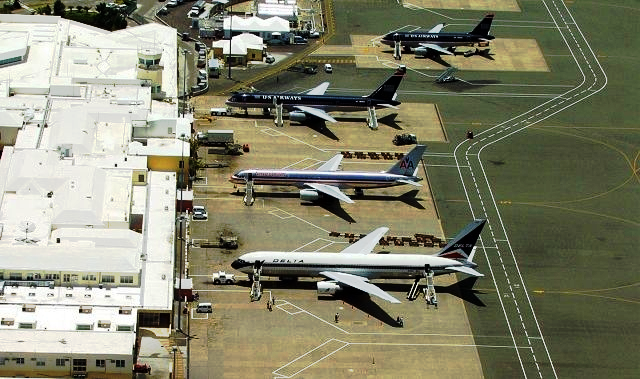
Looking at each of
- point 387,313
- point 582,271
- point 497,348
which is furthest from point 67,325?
point 582,271

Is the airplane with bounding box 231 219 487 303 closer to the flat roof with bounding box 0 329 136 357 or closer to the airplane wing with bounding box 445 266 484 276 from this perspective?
the airplane wing with bounding box 445 266 484 276

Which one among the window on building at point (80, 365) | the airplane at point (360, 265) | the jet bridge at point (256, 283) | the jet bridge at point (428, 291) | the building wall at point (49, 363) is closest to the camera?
the building wall at point (49, 363)

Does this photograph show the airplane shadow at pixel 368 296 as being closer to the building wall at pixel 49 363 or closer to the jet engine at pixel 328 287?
the jet engine at pixel 328 287

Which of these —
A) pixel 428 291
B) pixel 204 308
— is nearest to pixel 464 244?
pixel 428 291

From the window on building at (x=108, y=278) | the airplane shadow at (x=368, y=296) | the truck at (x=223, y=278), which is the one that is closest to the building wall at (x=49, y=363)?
the window on building at (x=108, y=278)

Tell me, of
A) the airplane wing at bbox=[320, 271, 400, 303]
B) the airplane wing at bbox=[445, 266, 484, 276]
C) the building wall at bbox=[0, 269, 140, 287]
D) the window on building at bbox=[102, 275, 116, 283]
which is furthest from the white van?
the airplane wing at bbox=[445, 266, 484, 276]

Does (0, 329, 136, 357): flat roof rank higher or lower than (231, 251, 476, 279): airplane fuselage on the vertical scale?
higher

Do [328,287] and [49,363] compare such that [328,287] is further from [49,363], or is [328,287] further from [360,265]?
[49,363]
